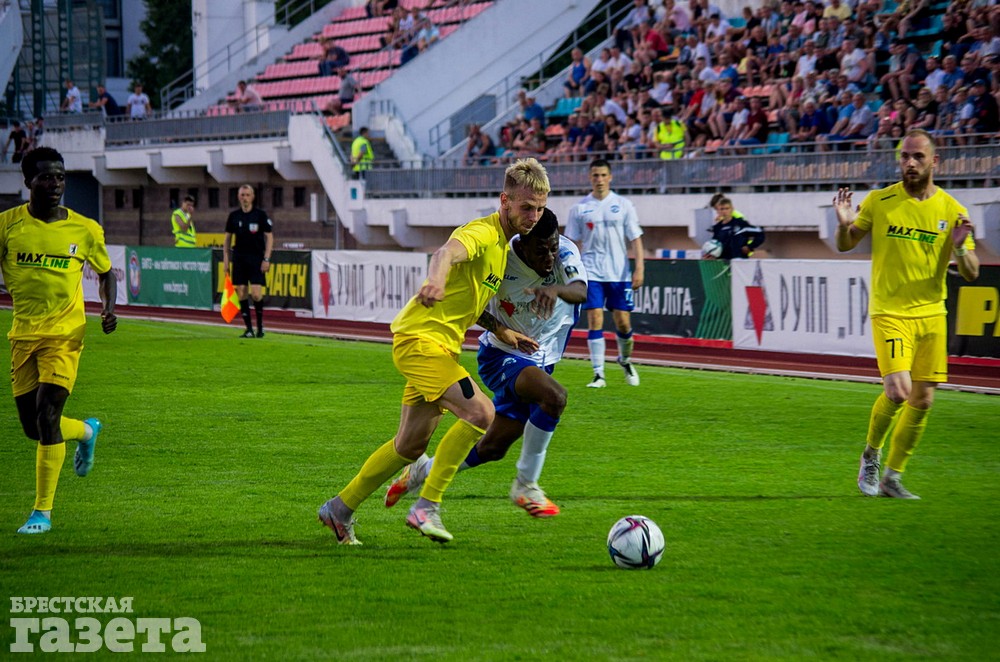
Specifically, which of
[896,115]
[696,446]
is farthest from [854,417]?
[896,115]

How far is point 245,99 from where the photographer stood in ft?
133

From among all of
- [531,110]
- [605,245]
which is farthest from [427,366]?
[531,110]

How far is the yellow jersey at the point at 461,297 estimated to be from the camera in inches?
284

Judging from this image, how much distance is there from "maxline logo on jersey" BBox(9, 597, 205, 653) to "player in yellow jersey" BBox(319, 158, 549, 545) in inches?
61.7

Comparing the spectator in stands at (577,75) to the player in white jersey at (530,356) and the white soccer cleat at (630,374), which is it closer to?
the white soccer cleat at (630,374)

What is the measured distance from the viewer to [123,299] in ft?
106

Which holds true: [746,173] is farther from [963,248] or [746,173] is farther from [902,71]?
[963,248]

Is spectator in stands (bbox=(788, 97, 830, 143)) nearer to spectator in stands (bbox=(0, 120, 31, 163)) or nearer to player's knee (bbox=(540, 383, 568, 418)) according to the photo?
player's knee (bbox=(540, 383, 568, 418))

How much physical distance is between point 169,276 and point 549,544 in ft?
78.5

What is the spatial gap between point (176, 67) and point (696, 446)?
5817 centimetres

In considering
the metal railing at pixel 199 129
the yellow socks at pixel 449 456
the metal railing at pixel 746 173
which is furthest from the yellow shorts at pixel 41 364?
the metal railing at pixel 199 129

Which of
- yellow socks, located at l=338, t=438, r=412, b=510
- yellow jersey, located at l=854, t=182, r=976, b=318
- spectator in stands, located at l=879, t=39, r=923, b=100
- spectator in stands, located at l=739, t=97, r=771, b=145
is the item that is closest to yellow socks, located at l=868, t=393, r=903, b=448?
yellow jersey, located at l=854, t=182, r=976, b=318

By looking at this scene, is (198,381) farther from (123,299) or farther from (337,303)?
(123,299)

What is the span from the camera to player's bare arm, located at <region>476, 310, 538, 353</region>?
25.2ft
